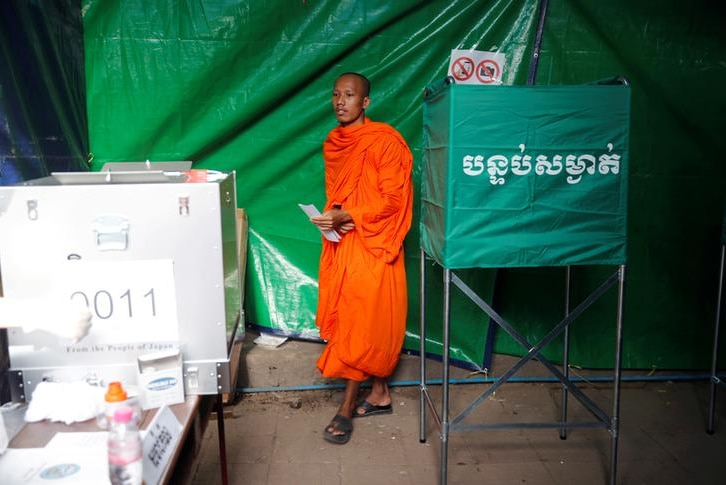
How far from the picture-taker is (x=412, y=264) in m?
3.55

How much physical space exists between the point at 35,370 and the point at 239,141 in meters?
2.28

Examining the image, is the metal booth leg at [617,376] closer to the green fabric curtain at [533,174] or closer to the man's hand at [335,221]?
the green fabric curtain at [533,174]

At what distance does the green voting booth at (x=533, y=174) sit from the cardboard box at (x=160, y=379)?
1191mm

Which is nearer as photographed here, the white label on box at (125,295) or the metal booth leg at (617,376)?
the white label on box at (125,295)

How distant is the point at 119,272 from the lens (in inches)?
52.3

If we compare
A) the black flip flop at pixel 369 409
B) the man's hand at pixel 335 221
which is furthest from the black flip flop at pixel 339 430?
the man's hand at pixel 335 221

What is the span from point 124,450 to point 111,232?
1.72 ft

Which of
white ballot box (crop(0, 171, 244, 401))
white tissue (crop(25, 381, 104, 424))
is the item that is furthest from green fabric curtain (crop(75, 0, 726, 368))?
white tissue (crop(25, 381, 104, 424))

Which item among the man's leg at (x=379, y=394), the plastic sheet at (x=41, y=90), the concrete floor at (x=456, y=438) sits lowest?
the concrete floor at (x=456, y=438)

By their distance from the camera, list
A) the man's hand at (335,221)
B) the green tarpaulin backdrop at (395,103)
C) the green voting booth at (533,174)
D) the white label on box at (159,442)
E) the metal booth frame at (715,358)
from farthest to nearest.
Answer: the green tarpaulin backdrop at (395,103), the metal booth frame at (715,358), the man's hand at (335,221), the green voting booth at (533,174), the white label on box at (159,442)

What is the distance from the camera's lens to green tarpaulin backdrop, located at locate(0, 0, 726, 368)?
130 inches

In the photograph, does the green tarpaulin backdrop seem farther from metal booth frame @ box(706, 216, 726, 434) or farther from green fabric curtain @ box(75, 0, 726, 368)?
metal booth frame @ box(706, 216, 726, 434)

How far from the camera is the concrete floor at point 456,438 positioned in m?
2.64

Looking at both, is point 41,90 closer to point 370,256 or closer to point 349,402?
point 370,256
